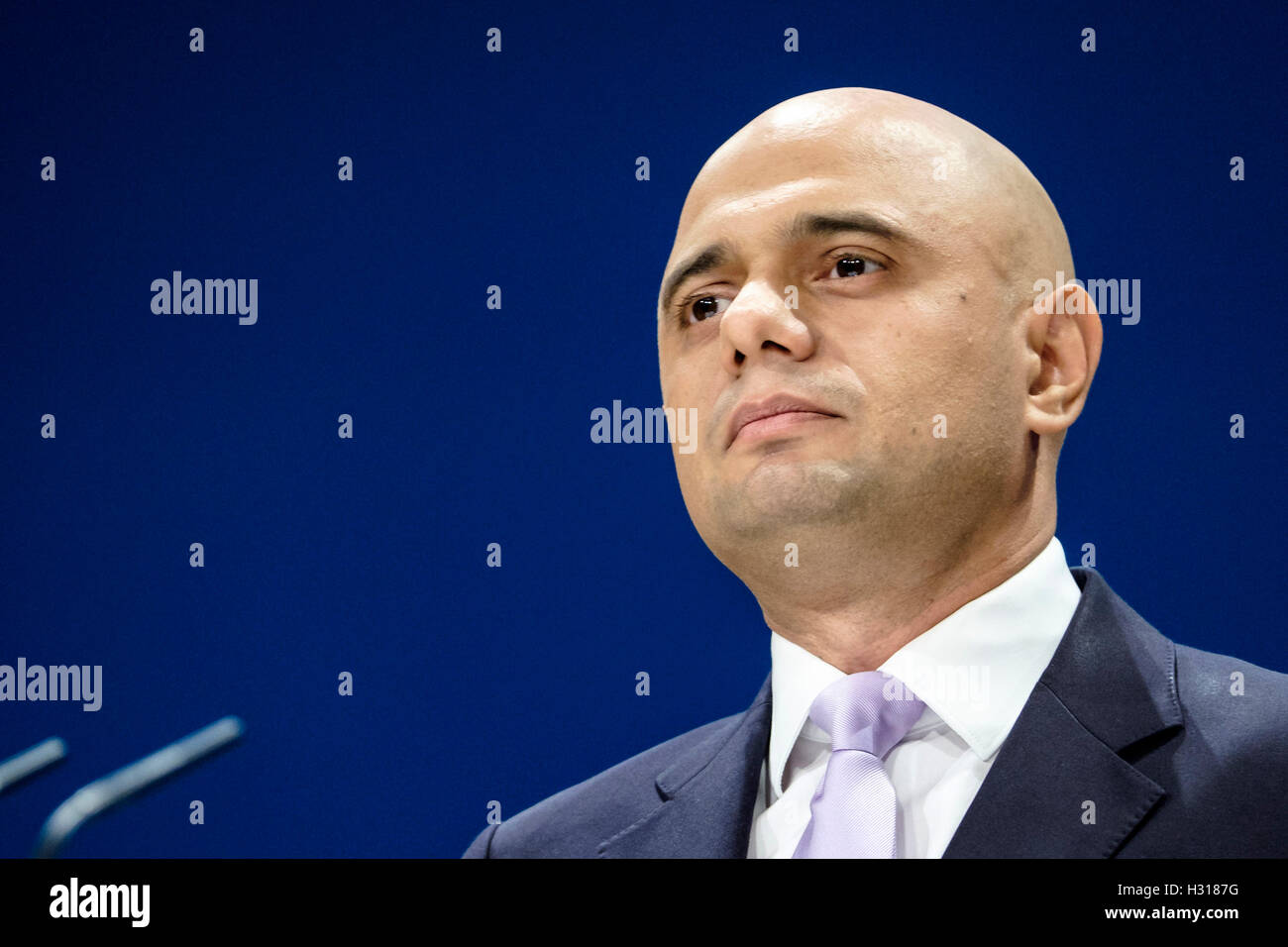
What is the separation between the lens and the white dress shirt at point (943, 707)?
1928 mm

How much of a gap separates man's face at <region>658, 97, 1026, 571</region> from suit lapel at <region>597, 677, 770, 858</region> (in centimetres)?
35

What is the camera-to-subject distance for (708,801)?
2.16 meters

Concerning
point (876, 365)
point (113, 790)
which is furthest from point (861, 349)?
point (113, 790)

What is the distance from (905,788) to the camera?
1952 mm

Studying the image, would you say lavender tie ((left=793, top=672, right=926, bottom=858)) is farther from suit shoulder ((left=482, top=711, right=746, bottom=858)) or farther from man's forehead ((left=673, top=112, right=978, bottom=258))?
man's forehead ((left=673, top=112, right=978, bottom=258))

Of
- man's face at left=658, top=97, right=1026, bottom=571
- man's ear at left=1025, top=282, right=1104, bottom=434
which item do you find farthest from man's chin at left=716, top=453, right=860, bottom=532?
man's ear at left=1025, top=282, right=1104, bottom=434

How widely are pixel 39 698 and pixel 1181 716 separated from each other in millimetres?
2411

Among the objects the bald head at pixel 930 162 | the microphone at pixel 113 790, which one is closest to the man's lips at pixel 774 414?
the bald head at pixel 930 162

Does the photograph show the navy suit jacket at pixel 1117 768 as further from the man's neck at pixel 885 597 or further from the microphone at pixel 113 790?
the microphone at pixel 113 790

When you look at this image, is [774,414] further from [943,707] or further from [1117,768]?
[1117,768]

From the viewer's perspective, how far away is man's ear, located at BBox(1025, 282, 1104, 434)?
2.11 meters

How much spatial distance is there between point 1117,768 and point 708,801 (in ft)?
2.23
